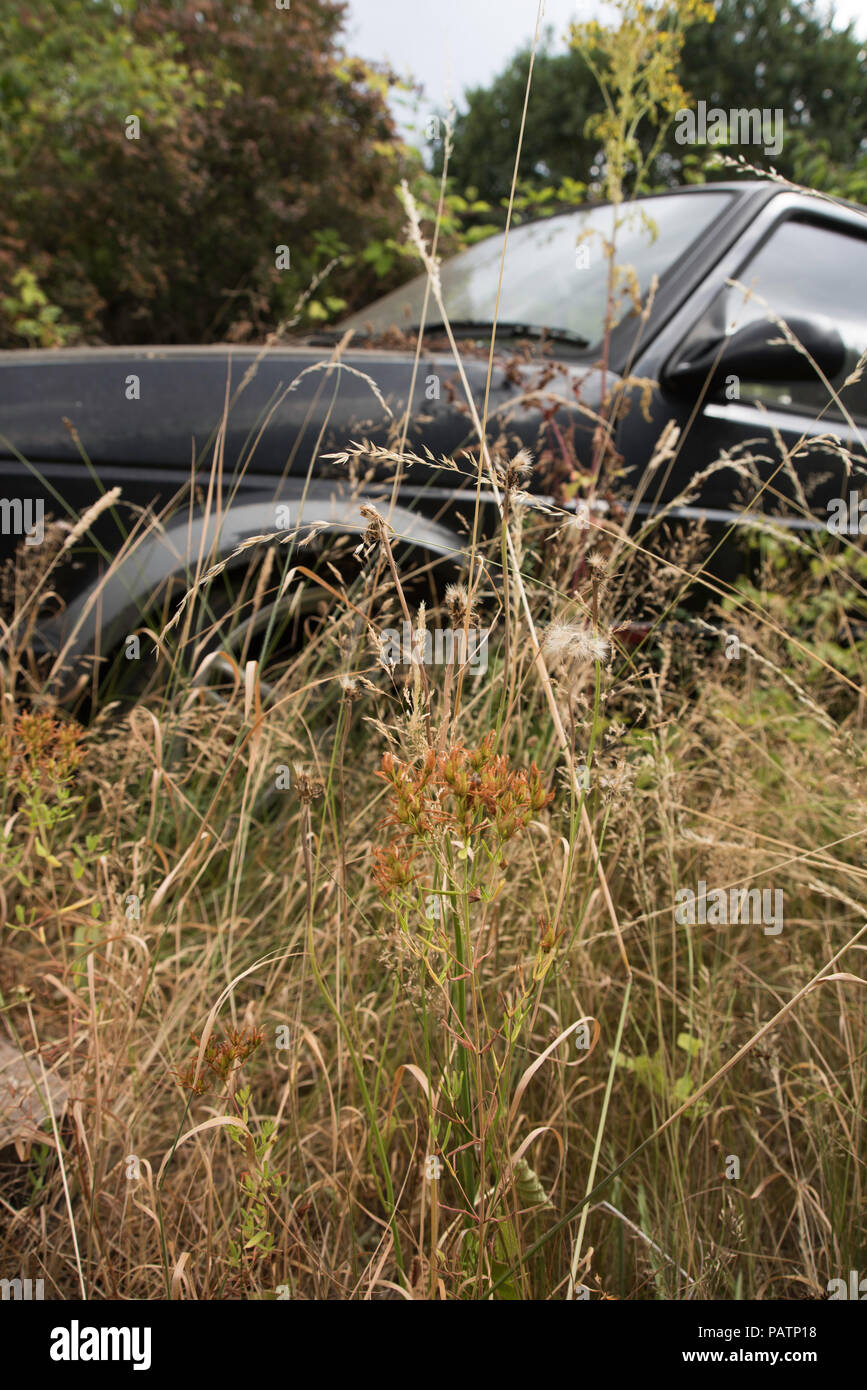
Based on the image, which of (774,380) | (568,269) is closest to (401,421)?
(774,380)

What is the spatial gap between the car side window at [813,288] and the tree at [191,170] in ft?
14.9

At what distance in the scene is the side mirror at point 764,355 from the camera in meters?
2.16

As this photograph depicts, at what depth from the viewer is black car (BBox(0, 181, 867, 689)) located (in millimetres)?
2008

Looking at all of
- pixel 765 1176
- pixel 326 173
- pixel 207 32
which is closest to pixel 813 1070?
pixel 765 1176

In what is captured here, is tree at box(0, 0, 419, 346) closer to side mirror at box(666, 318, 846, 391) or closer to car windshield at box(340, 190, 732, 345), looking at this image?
car windshield at box(340, 190, 732, 345)

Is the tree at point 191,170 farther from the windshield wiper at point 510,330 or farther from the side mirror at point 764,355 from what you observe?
the side mirror at point 764,355

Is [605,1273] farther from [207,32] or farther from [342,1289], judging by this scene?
[207,32]

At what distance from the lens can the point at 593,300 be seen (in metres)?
2.62

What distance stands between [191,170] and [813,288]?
20.6 ft

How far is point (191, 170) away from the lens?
283 inches

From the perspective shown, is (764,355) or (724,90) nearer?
(764,355)

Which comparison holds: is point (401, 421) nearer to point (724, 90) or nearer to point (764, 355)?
point (764, 355)
